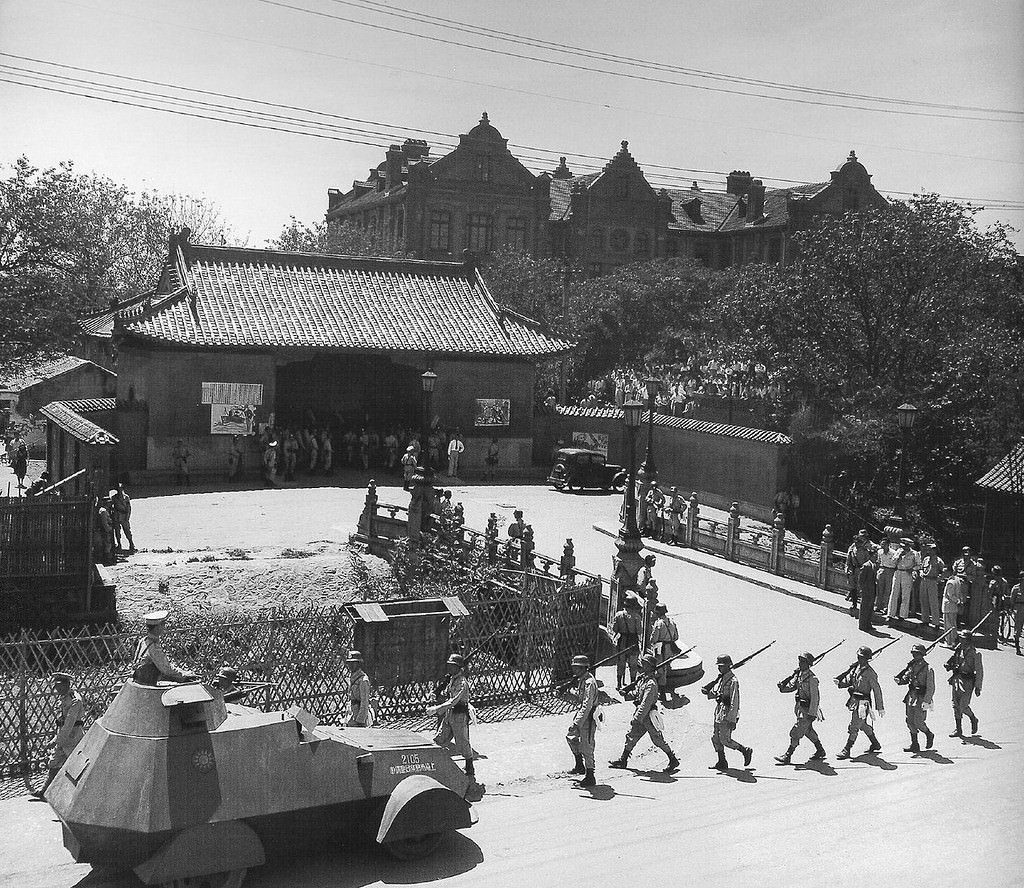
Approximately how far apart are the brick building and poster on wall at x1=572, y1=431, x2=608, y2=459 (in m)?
22.2

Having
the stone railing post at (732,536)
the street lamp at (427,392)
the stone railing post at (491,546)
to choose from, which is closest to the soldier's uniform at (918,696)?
the stone railing post at (491,546)

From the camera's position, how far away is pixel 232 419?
33.8 meters

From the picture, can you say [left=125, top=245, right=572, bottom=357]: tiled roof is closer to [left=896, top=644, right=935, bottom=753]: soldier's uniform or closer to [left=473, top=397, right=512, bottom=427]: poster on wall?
[left=473, top=397, right=512, bottom=427]: poster on wall

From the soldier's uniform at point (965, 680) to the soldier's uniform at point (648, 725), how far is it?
3978 millimetres

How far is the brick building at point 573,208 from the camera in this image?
193 ft

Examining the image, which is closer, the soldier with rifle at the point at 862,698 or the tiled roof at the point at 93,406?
the soldier with rifle at the point at 862,698

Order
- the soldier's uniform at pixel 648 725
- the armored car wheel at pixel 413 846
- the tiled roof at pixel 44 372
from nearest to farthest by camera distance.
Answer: the armored car wheel at pixel 413 846, the soldier's uniform at pixel 648 725, the tiled roof at pixel 44 372

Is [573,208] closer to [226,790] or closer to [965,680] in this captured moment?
[965,680]

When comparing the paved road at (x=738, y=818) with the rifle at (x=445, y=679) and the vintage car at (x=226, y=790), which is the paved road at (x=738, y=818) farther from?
the rifle at (x=445, y=679)

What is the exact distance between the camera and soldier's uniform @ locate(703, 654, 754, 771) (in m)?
12.8

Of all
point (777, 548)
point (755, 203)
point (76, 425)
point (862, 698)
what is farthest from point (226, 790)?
point (755, 203)

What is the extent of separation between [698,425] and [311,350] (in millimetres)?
12340

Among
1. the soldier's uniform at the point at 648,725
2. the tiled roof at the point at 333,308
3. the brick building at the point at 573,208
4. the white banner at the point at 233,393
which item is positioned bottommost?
the soldier's uniform at the point at 648,725

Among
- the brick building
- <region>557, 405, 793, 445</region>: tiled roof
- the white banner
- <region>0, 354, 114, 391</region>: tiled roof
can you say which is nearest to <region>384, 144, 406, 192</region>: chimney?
the brick building
